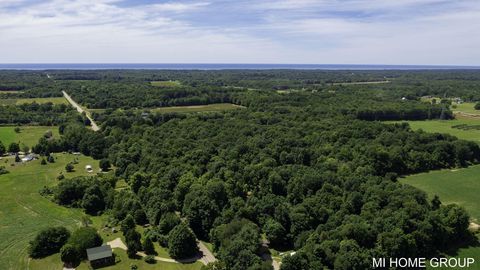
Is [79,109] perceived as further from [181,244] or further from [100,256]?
[181,244]

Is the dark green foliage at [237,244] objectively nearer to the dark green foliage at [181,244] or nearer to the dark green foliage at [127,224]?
the dark green foliage at [181,244]

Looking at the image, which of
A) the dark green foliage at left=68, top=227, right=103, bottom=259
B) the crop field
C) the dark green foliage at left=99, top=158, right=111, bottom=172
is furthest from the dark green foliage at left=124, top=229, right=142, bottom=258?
the crop field

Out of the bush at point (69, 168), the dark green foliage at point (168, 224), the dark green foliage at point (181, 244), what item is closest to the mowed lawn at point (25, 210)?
the bush at point (69, 168)

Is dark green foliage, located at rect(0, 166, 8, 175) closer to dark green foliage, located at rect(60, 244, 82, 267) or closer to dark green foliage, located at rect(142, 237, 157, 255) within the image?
dark green foliage, located at rect(60, 244, 82, 267)

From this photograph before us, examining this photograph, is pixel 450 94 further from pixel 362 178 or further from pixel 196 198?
pixel 196 198

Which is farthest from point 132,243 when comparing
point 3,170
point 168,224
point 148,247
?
point 3,170
